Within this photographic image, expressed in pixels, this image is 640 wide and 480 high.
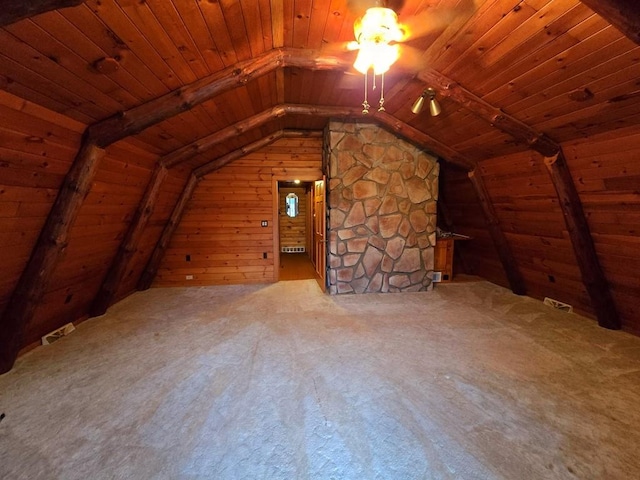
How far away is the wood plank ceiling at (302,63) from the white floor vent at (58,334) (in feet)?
2.94

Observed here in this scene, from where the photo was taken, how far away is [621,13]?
137cm

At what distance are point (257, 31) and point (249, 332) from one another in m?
2.72

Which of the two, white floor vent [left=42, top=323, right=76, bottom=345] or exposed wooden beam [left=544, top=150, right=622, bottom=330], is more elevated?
exposed wooden beam [left=544, top=150, right=622, bottom=330]

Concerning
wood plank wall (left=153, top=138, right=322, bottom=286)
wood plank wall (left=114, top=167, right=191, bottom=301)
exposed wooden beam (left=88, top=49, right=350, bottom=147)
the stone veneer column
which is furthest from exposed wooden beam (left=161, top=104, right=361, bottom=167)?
wood plank wall (left=153, top=138, right=322, bottom=286)

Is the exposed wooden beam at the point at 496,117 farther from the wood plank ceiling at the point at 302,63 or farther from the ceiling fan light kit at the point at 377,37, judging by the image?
the ceiling fan light kit at the point at 377,37

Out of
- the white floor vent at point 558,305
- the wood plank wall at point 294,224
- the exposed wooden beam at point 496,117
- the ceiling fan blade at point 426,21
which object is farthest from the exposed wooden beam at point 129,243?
the white floor vent at point 558,305

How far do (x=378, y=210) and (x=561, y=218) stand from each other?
84.7 inches

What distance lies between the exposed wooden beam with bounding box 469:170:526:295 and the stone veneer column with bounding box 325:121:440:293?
0.67 m

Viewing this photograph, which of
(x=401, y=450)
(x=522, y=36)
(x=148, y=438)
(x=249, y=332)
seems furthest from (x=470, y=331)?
(x=148, y=438)

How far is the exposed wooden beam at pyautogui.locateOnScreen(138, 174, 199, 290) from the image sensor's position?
4.32 metres

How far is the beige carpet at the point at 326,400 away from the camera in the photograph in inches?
58.9

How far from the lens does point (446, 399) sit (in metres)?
2.00

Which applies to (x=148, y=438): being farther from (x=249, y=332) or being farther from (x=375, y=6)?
(x=375, y=6)

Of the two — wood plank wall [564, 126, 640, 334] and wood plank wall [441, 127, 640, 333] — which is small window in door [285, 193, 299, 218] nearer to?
wood plank wall [441, 127, 640, 333]
